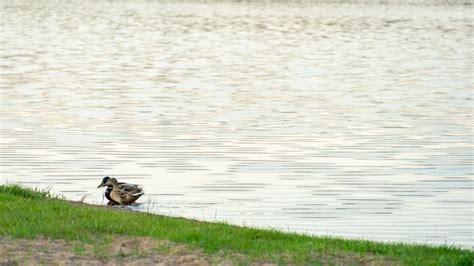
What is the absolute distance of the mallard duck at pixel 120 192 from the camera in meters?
18.7

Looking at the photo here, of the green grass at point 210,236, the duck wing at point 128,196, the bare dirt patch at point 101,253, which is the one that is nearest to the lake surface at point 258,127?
the duck wing at point 128,196

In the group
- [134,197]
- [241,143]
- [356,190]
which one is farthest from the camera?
[241,143]

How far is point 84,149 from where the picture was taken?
25.2 metres

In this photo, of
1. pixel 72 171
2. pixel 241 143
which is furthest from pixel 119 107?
pixel 72 171

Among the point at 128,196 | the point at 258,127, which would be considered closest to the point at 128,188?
the point at 128,196

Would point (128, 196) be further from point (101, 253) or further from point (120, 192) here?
point (101, 253)

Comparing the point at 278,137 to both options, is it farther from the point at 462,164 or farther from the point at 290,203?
the point at 290,203

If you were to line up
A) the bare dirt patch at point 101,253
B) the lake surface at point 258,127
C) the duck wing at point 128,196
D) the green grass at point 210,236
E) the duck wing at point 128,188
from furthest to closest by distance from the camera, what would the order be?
the lake surface at point 258,127 < the duck wing at point 128,188 < the duck wing at point 128,196 < the green grass at point 210,236 < the bare dirt patch at point 101,253

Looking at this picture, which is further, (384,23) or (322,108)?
(384,23)

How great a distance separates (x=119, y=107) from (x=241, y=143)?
23.5 ft

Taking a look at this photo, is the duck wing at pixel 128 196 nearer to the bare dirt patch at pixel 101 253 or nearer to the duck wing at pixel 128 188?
the duck wing at pixel 128 188

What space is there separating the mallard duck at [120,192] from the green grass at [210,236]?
3.45m

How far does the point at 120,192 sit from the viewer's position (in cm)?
1878

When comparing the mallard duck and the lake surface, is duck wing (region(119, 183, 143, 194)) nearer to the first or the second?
the mallard duck
